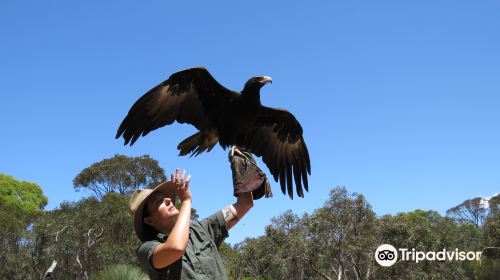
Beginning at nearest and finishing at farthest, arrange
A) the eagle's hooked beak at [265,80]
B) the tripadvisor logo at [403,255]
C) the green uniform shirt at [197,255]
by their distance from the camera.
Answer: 1. the green uniform shirt at [197,255]
2. the eagle's hooked beak at [265,80]
3. the tripadvisor logo at [403,255]

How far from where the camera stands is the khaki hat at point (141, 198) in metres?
2.55

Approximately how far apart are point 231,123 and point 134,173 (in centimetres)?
2494

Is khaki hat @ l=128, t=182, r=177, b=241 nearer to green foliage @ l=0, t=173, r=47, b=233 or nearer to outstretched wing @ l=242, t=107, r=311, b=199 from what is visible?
outstretched wing @ l=242, t=107, r=311, b=199

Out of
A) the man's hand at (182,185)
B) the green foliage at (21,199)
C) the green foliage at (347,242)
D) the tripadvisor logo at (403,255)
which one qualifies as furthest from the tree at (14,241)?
the man's hand at (182,185)

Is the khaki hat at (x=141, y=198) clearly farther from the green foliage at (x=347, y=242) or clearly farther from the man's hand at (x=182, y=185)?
the green foliage at (x=347, y=242)

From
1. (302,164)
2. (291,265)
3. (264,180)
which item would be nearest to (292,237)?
(291,265)

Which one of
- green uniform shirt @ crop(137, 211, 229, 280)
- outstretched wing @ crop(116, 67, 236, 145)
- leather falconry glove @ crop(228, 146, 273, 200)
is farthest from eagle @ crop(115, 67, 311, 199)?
green uniform shirt @ crop(137, 211, 229, 280)

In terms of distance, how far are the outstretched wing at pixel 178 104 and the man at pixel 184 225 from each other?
5.32 feet

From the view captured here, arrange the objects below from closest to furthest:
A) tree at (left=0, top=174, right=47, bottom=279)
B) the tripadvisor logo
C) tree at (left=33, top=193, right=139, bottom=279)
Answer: the tripadvisor logo < tree at (left=33, top=193, right=139, bottom=279) < tree at (left=0, top=174, right=47, bottom=279)

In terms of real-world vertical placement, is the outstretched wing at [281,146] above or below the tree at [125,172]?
below

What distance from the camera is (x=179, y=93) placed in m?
4.80

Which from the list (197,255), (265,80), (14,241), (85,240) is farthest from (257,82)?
(14,241)

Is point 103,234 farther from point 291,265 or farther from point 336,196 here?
point 336,196

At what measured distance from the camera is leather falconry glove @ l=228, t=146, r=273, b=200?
109 inches
